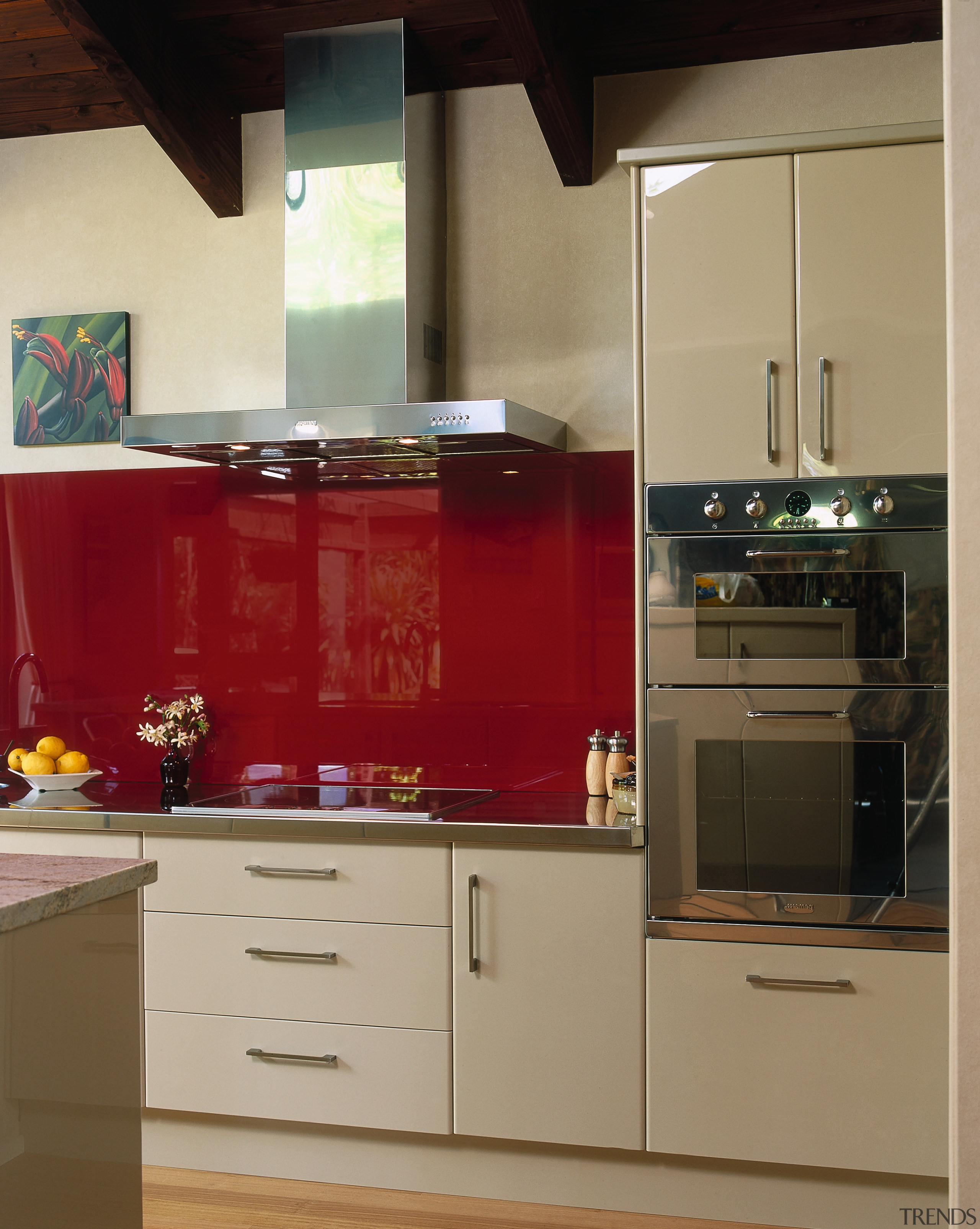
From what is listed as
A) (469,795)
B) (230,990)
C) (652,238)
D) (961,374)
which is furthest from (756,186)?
(230,990)

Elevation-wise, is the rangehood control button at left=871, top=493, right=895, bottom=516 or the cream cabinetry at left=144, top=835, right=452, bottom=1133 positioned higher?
the rangehood control button at left=871, top=493, right=895, bottom=516

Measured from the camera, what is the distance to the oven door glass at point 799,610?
7.75ft

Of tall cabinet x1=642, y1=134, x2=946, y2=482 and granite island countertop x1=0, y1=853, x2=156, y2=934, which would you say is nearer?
granite island countertop x1=0, y1=853, x2=156, y2=934

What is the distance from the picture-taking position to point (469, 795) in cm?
293

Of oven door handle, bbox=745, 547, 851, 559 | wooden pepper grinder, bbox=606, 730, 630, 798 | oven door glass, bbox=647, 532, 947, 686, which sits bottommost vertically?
wooden pepper grinder, bbox=606, 730, 630, 798

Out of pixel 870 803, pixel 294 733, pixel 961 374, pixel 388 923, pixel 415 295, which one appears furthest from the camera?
pixel 294 733

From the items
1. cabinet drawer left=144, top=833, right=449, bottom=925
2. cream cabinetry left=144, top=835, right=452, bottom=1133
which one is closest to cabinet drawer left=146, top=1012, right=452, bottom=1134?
cream cabinetry left=144, top=835, right=452, bottom=1133

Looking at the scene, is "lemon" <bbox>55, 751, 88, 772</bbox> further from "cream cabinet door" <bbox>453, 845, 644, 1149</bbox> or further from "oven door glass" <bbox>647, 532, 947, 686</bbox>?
"oven door glass" <bbox>647, 532, 947, 686</bbox>

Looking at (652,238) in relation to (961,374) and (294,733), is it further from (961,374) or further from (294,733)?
(294,733)

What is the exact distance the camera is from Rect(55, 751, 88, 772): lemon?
122 inches

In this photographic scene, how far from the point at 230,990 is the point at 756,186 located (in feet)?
7.23

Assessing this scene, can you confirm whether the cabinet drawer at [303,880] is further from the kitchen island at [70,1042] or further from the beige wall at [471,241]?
the beige wall at [471,241]

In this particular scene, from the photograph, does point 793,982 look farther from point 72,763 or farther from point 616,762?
point 72,763

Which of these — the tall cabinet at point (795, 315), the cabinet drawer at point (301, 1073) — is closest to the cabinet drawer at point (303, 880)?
the cabinet drawer at point (301, 1073)
